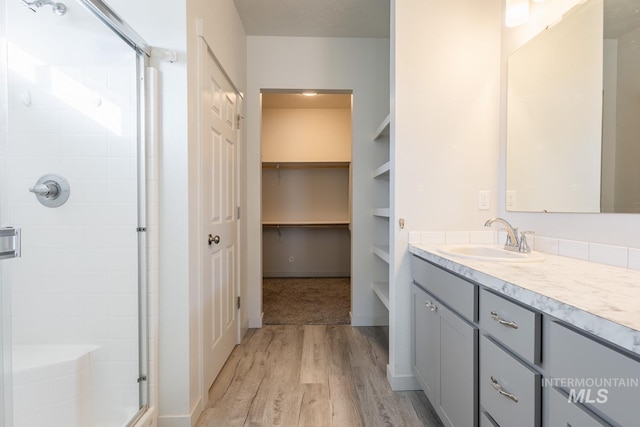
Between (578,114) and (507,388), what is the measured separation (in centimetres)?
123

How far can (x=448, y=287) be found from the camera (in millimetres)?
1254

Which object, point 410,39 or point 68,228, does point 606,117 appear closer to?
point 410,39

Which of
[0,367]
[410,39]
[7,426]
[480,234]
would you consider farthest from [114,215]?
[480,234]

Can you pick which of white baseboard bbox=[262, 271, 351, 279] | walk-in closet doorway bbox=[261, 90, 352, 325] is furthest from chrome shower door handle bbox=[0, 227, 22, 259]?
white baseboard bbox=[262, 271, 351, 279]

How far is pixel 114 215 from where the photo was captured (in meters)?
1.38

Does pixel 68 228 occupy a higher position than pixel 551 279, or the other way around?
pixel 68 228

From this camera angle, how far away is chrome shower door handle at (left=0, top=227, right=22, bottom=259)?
87 centimetres

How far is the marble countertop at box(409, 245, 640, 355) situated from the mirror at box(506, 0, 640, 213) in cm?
34

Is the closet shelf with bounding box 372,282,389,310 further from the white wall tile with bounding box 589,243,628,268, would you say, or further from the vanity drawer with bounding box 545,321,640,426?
the vanity drawer with bounding box 545,321,640,426

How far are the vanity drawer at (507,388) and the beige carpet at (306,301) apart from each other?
6.07ft

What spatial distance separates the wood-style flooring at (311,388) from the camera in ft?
4.90

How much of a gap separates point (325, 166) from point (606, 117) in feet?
11.5

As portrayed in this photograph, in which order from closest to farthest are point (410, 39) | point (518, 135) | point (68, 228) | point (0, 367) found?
1. point (0, 367)
2. point (68, 228)
3. point (518, 135)
4. point (410, 39)

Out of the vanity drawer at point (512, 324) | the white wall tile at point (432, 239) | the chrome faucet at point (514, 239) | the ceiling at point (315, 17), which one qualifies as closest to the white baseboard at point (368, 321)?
the white wall tile at point (432, 239)
